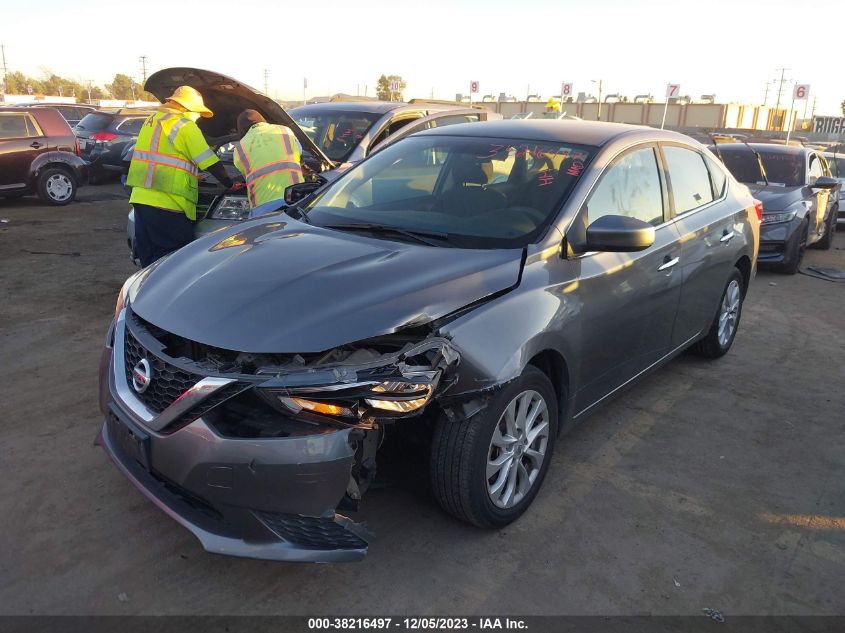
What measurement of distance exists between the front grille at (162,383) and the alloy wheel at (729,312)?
13.4 feet

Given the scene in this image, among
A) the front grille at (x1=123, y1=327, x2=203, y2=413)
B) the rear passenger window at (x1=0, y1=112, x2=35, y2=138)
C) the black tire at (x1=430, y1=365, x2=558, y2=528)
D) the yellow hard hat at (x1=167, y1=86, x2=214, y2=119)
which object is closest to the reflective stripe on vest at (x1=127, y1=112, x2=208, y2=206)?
the yellow hard hat at (x1=167, y1=86, x2=214, y2=119)

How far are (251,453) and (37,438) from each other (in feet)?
6.64

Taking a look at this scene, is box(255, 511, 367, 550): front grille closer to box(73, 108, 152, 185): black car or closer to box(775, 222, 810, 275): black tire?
box(775, 222, 810, 275): black tire

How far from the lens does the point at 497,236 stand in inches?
132

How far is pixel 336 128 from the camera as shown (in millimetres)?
7926

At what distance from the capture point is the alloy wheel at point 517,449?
9.89ft

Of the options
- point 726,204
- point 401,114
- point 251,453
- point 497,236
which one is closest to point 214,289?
point 251,453

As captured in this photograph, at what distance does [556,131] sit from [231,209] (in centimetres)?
323

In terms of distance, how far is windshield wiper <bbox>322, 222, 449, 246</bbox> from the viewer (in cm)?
333

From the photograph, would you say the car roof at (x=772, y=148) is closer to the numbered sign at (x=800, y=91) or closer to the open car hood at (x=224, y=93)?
the open car hood at (x=224, y=93)

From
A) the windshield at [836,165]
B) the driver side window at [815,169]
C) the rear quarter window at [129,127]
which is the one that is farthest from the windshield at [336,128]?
the windshield at [836,165]

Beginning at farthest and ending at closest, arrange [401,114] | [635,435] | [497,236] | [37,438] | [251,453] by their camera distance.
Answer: [401,114] → [635,435] → [37,438] → [497,236] → [251,453]

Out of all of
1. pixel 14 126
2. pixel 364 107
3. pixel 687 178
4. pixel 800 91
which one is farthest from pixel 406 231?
pixel 800 91

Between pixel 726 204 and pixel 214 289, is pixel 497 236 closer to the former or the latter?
pixel 214 289
